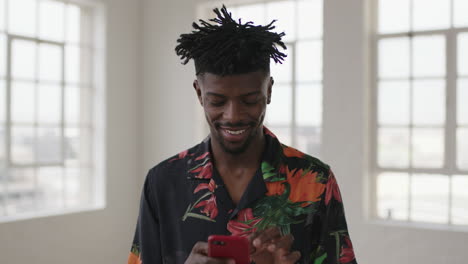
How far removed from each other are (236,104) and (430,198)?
307 centimetres

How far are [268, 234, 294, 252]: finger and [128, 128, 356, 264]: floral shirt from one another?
0.02m

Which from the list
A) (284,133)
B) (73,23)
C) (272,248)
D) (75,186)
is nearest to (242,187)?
(272,248)

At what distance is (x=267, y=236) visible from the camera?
128 cm

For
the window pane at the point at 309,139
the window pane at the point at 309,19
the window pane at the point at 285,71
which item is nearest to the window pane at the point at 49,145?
the window pane at the point at 285,71

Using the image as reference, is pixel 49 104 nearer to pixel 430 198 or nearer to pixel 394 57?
pixel 394 57

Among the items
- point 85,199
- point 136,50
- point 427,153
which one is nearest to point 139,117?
point 136,50

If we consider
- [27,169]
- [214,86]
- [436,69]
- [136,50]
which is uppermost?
[136,50]

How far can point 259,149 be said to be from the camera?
1396 millimetres

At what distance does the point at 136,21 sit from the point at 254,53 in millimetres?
4290

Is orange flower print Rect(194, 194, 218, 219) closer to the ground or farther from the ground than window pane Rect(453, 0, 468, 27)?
closer to the ground

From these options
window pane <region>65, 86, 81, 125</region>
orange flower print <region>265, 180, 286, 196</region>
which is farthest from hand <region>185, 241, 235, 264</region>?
window pane <region>65, 86, 81, 125</region>

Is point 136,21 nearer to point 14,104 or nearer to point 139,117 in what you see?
point 139,117

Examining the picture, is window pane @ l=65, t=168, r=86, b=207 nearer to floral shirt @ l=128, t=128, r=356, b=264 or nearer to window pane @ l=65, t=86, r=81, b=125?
window pane @ l=65, t=86, r=81, b=125

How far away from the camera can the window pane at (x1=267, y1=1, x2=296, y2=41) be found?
4.55m
